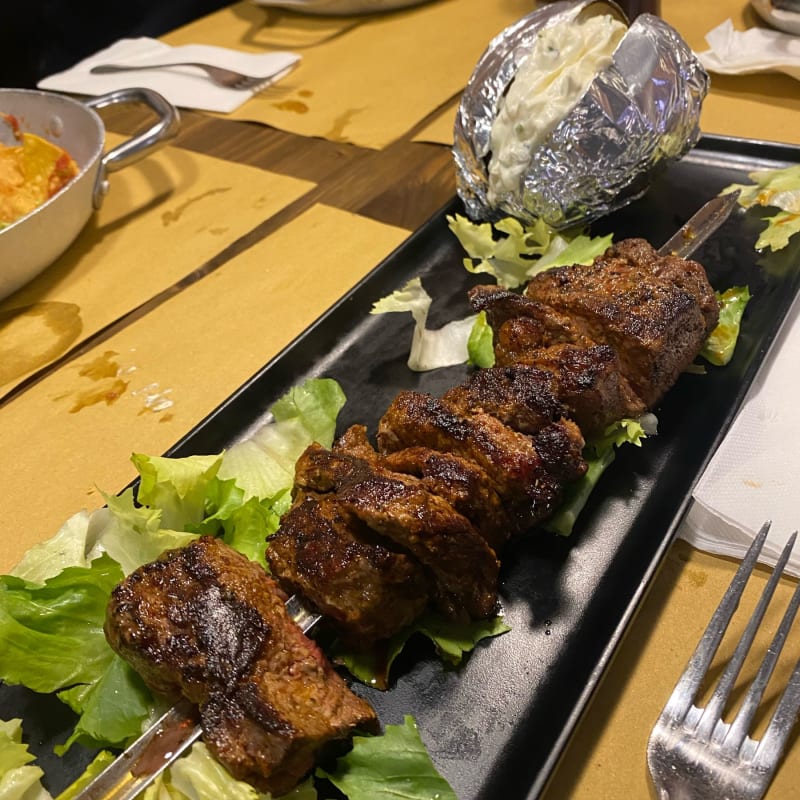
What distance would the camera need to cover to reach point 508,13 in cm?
450

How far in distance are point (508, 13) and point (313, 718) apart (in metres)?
4.32

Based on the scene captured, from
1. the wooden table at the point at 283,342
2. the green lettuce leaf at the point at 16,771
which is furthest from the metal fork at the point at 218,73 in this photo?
the green lettuce leaf at the point at 16,771

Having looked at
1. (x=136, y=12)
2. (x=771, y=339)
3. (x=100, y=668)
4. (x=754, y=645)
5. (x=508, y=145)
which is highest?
(x=136, y=12)

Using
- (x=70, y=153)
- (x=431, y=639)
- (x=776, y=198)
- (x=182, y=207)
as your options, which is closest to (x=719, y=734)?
(x=431, y=639)

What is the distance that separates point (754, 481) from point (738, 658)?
0.49 metres

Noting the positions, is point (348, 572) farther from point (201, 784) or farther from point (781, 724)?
point (781, 724)

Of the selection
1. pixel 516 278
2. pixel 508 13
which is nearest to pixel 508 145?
pixel 516 278

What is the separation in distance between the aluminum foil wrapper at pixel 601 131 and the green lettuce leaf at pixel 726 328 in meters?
0.54

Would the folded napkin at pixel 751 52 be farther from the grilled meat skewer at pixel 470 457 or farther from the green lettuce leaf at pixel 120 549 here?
the green lettuce leaf at pixel 120 549

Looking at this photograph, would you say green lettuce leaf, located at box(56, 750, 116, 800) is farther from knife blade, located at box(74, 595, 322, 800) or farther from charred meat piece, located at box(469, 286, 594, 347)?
charred meat piece, located at box(469, 286, 594, 347)

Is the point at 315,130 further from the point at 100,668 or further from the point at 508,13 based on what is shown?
the point at 100,668

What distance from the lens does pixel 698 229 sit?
227 centimetres

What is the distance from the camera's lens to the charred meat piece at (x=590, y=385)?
172 cm

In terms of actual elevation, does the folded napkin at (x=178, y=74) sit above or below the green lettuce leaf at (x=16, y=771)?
above
